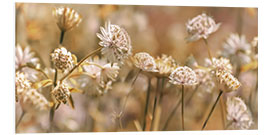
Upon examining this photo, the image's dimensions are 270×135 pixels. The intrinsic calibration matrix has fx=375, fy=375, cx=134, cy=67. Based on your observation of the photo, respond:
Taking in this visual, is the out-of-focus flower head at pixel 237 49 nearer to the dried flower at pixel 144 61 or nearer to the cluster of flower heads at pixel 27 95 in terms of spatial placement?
the dried flower at pixel 144 61

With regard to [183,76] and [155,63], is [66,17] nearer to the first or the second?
[155,63]

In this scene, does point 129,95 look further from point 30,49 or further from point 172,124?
point 30,49

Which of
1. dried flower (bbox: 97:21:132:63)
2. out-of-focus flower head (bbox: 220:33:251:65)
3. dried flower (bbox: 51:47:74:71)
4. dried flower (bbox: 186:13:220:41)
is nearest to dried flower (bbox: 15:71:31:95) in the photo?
dried flower (bbox: 51:47:74:71)

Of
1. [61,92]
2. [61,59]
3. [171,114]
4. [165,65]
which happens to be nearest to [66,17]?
[61,59]

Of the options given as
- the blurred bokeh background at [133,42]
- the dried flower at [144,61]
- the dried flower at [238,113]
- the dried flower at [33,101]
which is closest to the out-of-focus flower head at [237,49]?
the blurred bokeh background at [133,42]

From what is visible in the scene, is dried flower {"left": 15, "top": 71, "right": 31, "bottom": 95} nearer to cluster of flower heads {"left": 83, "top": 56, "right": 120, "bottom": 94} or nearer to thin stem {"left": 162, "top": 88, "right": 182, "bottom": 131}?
cluster of flower heads {"left": 83, "top": 56, "right": 120, "bottom": 94}

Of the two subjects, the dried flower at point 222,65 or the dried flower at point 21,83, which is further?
the dried flower at point 222,65
